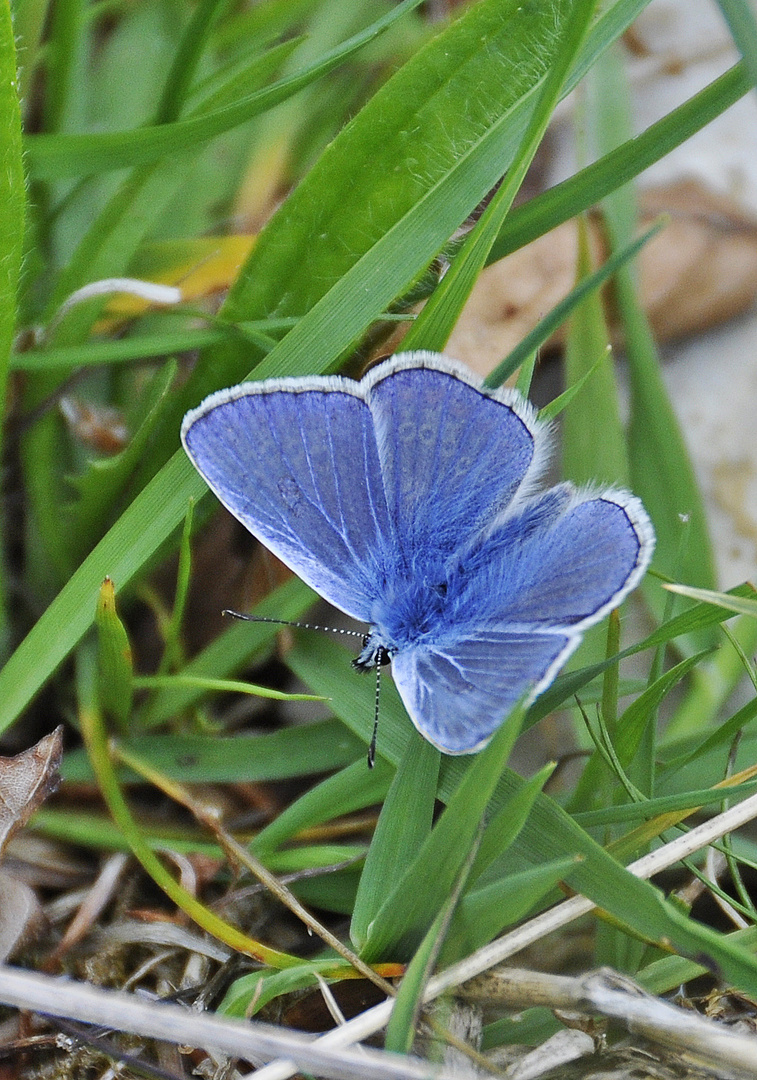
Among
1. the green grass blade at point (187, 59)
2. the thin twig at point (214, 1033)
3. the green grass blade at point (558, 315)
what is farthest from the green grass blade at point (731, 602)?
the green grass blade at point (187, 59)

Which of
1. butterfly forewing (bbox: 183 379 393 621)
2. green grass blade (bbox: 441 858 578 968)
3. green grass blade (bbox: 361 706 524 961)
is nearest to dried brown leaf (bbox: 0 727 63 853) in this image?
butterfly forewing (bbox: 183 379 393 621)

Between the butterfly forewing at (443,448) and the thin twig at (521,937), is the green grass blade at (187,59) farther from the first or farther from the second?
the thin twig at (521,937)

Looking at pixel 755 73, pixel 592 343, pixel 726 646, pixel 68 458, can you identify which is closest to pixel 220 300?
pixel 68 458

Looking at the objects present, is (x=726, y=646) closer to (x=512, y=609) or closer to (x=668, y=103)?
(x=512, y=609)

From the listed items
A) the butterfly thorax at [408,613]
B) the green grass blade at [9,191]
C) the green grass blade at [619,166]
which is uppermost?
the green grass blade at [9,191]

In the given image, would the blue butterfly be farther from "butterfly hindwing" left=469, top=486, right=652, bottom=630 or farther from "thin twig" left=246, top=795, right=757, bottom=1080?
"thin twig" left=246, top=795, right=757, bottom=1080

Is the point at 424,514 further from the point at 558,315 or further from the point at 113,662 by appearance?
the point at 113,662

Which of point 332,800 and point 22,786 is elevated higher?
point 22,786

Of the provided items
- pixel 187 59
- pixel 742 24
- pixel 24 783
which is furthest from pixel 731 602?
pixel 187 59
